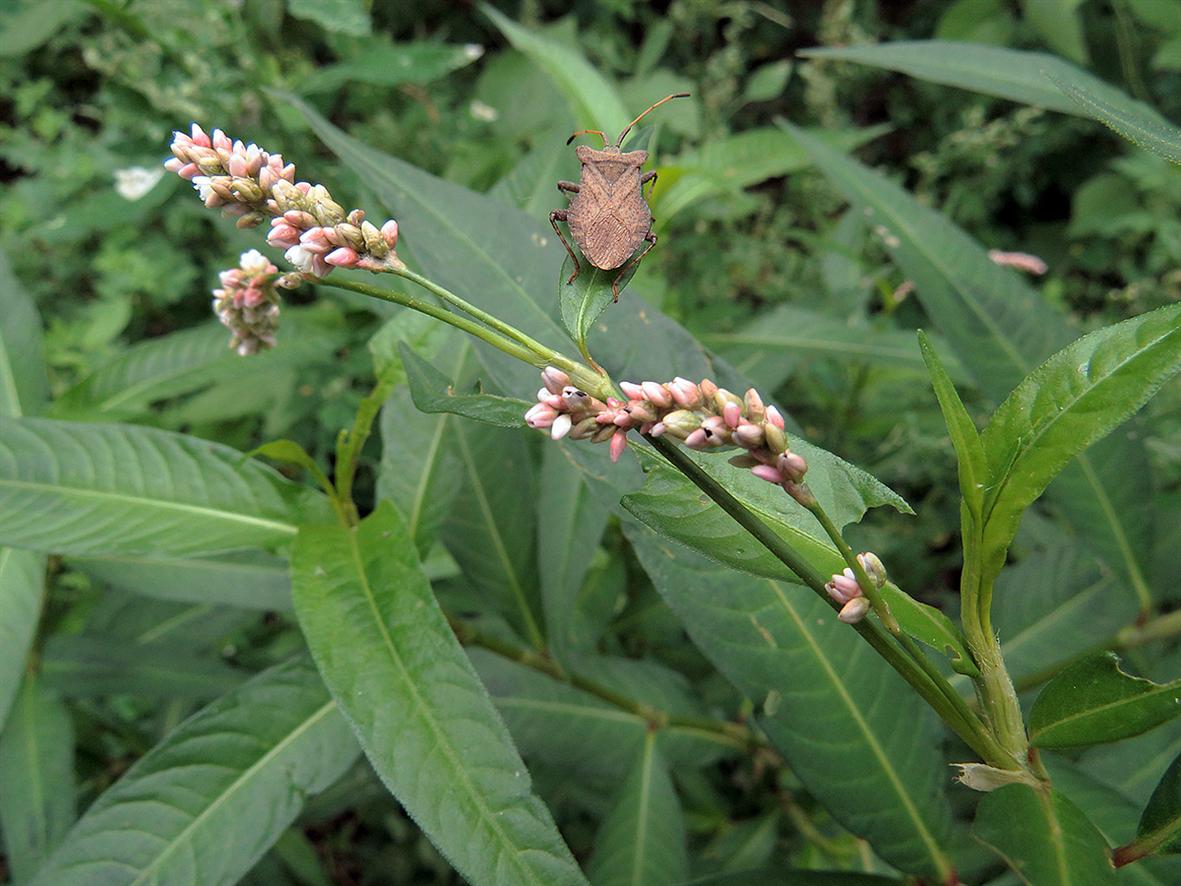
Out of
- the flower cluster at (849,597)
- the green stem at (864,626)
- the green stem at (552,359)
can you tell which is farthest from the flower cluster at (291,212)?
the flower cluster at (849,597)

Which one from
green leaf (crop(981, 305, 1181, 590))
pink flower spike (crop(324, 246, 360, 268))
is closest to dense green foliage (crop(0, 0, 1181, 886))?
green leaf (crop(981, 305, 1181, 590))

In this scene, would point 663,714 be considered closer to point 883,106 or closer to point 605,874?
point 605,874

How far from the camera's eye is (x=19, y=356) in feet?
6.04

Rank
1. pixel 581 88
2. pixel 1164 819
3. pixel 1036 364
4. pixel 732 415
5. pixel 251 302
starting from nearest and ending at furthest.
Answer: pixel 732 415
pixel 1164 819
pixel 251 302
pixel 1036 364
pixel 581 88

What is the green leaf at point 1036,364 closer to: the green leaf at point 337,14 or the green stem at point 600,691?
the green stem at point 600,691

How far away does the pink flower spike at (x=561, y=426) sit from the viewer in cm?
74

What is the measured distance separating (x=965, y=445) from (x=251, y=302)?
82 cm

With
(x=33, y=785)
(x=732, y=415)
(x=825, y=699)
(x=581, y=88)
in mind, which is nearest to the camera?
(x=732, y=415)

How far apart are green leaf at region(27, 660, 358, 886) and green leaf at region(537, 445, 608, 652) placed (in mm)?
414

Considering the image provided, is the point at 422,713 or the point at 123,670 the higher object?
the point at 422,713

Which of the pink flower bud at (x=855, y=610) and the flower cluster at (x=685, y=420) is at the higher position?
the flower cluster at (x=685, y=420)

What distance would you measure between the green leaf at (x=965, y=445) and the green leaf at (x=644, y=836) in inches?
41.0

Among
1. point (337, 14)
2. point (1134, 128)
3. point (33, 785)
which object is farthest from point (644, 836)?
point (337, 14)

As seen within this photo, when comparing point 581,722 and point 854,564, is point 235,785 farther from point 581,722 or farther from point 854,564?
point 854,564
